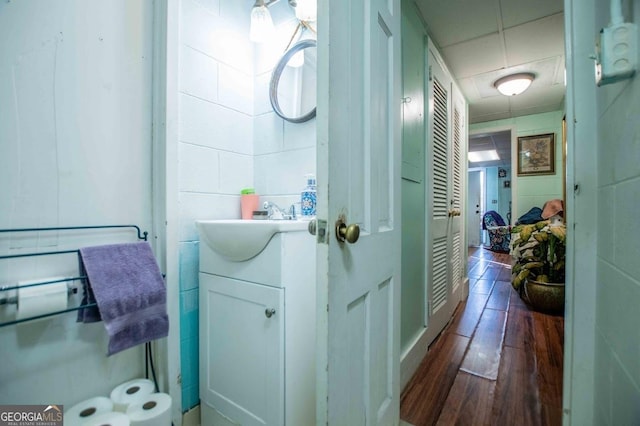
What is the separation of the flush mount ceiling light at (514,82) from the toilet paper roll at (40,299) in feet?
11.0

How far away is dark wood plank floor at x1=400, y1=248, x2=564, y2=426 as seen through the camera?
47.0 inches

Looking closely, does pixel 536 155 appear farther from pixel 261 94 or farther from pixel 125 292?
pixel 125 292

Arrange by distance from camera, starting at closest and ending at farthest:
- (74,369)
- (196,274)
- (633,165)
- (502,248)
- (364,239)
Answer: (633,165) → (364,239) → (74,369) → (196,274) → (502,248)

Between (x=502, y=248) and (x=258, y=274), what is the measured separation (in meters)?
6.55

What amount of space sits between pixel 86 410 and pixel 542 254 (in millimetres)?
3125

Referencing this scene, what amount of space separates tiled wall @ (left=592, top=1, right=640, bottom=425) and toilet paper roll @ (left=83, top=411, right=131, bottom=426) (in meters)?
1.29

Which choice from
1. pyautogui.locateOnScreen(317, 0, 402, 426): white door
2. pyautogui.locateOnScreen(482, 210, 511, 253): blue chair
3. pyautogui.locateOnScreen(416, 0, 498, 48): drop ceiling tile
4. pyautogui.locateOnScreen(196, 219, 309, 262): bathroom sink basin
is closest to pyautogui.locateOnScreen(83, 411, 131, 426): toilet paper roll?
pyautogui.locateOnScreen(196, 219, 309, 262): bathroom sink basin

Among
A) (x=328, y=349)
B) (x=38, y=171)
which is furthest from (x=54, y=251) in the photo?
(x=328, y=349)

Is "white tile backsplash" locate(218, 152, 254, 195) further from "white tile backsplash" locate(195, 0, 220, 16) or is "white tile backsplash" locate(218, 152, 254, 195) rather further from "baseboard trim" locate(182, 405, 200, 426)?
"baseboard trim" locate(182, 405, 200, 426)

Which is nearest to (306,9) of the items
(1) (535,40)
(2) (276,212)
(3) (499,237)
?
(2) (276,212)

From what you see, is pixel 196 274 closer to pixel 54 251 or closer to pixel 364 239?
pixel 54 251

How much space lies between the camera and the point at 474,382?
141 cm

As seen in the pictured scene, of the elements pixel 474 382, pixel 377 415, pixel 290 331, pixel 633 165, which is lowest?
pixel 474 382

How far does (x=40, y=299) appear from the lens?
836 millimetres
